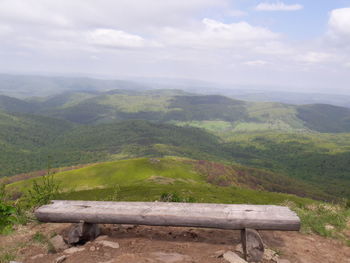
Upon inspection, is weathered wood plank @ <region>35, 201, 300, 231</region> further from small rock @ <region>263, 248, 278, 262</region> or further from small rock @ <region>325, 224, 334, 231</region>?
small rock @ <region>325, 224, 334, 231</region>

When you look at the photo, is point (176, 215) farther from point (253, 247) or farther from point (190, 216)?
point (253, 247)

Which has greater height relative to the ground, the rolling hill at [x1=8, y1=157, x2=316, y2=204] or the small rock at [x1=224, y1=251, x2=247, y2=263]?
the small rock at [x1=224, y1=251, x2=247, y2=263]

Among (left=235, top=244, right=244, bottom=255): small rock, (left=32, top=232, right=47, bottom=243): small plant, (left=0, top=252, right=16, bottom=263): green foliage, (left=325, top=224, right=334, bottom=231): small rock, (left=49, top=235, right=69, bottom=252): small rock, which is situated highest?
(left=235, top=244, right=244, bottom=255): small rock

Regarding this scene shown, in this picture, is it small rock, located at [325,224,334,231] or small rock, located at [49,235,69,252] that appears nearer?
small rock, located at [49,235,69,252]

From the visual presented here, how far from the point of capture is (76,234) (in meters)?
9.07

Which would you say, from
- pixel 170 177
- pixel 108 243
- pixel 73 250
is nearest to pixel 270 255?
pixel 108 243

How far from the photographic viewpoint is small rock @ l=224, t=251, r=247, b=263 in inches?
296

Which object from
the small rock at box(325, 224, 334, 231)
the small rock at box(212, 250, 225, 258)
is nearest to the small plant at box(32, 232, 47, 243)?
the small rock at box(212, 250, 225, 258)

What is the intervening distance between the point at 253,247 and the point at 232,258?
0.83 m

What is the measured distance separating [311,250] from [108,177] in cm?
12331

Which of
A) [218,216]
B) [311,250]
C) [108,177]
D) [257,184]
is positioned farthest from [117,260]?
[257,184]

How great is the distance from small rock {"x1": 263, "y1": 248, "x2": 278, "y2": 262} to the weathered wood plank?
891 millimetres

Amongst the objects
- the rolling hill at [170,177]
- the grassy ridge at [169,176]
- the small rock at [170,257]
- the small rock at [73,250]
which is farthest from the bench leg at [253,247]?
the rolling hill at [170,177]

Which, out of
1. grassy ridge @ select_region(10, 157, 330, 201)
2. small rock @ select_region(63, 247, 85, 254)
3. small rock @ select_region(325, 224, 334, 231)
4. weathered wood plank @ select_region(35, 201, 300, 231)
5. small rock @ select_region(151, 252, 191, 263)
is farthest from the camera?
grassy ridge @ select_region(10, 157, 330, 201)
